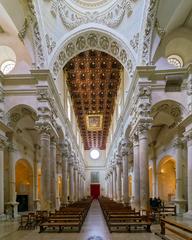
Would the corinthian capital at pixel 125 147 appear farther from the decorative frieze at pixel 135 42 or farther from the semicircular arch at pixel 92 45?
the decorative frieze at pixel 135 42

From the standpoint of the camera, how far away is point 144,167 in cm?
1767

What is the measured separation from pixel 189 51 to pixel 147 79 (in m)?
3.61

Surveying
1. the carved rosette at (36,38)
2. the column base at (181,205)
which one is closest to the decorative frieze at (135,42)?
the carved rosette at (36,38)

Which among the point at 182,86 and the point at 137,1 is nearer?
the point at 182,86

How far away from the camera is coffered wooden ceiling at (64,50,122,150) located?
27.5 m

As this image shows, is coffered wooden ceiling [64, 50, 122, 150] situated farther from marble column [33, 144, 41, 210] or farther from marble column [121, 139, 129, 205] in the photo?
marble column [33, 144, 41, 210]

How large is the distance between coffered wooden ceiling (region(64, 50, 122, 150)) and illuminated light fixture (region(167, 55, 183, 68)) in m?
7.14

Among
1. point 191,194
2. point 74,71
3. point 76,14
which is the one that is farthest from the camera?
point 74,71

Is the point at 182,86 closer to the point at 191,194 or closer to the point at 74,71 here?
the point at 191,194

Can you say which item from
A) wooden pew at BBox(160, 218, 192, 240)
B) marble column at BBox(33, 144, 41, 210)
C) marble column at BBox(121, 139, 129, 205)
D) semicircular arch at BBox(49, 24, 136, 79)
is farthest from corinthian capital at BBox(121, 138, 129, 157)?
wooden pew at BBox(160, 218, 192, 240)

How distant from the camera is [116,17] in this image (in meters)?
21.6

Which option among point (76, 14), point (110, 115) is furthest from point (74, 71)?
point (110, 115)

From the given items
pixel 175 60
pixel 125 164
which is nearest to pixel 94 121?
pixel 125 164

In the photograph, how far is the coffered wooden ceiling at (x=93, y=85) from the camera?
90.4ft
